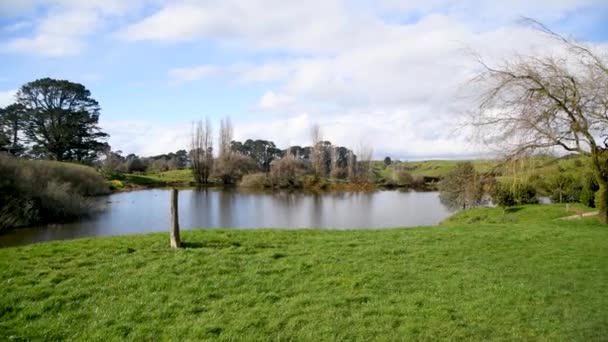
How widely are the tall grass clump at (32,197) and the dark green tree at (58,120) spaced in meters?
22.5

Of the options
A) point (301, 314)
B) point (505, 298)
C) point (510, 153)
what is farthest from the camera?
point (510, 153)

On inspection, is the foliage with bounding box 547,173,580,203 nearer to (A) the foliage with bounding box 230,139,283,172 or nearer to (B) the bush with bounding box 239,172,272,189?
(B) the bush with bounding box 239,172,272,189

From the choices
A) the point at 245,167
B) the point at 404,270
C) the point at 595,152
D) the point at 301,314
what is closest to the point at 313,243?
the point at 404,270

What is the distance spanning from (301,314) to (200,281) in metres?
1.99

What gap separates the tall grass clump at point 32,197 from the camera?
874 inches

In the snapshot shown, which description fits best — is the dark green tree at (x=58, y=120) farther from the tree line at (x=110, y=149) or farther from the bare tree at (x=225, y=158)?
the bare tree at (x=225, y=158)

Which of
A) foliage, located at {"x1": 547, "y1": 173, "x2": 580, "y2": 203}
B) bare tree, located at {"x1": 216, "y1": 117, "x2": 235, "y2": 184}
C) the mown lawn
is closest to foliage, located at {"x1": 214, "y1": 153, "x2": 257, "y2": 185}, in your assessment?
bare tree, located at {"x1": 216, "y1": 117, "x2": 235, "y2": 184}

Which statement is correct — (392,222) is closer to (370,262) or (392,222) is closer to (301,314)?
(370,262)

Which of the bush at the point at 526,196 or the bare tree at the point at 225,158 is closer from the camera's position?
the bush at the point at 526,196

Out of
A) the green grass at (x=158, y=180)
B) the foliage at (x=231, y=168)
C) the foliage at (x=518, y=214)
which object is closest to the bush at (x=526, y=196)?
the foliage at (x=518, y=214)

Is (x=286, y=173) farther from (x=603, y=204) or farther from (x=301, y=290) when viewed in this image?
(x=301, y=290)

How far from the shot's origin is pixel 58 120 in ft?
171

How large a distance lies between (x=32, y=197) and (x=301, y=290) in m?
24.7

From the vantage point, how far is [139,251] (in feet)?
26.4
